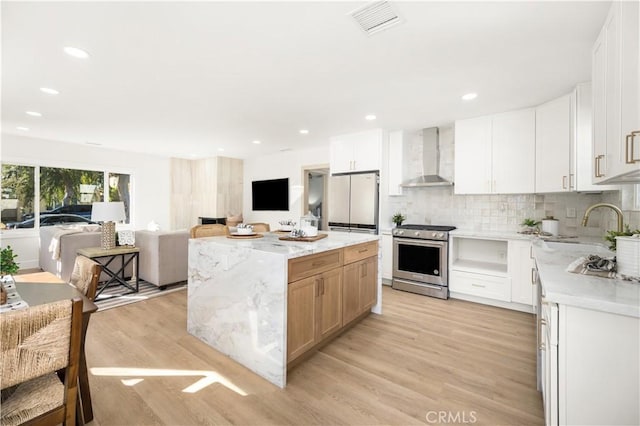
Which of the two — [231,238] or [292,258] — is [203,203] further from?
[292,258]

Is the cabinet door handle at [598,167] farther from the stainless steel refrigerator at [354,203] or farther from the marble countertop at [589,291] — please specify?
the stainless steel refrigerator at [354,203]

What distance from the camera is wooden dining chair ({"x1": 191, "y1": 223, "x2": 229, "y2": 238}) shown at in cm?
297

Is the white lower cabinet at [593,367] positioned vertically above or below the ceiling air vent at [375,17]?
below

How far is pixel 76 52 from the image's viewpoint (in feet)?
7.31

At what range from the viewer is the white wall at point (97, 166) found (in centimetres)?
522

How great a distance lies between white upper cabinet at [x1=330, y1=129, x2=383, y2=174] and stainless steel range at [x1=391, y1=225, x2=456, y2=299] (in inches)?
46.5

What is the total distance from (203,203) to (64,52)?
5.38 metres

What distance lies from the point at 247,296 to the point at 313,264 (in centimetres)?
55

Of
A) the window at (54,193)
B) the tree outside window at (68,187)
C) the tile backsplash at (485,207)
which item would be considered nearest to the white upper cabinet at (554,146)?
the tile backsplash at (485,207)

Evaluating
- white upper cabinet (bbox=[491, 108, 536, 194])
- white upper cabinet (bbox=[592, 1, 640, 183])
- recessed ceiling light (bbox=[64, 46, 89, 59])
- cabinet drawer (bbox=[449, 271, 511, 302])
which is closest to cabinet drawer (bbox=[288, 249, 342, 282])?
white upper cabinet (bbox=[592, 1, 640, 183])

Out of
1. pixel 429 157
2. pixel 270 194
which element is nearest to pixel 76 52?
pixel 429 157

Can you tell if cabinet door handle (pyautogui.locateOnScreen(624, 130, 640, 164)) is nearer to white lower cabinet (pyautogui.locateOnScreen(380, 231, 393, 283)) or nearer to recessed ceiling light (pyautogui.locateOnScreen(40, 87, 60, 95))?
white lower cabinet (pyautogui.locateOnScreen(380, 231, 393, 283))

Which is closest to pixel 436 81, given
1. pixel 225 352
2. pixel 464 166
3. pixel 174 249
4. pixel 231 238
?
pixel 464 166

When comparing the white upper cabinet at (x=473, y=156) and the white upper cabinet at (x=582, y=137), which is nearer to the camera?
Answer: the white upper cabinet at (x=582, y=137)
